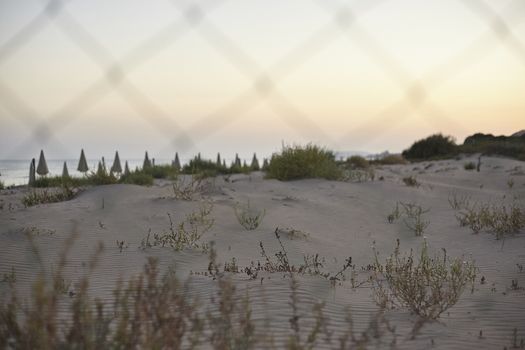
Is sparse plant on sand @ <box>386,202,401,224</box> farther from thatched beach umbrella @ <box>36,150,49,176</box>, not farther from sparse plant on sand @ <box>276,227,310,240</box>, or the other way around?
thatched beach umbrella @ <box>36,150,49,176</box>

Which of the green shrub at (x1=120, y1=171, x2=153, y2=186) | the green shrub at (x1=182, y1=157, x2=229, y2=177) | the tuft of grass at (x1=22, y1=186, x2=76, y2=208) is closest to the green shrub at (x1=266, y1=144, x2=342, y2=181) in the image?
the green shrub at (x1=120, y1=171, x2=153, y2=186)

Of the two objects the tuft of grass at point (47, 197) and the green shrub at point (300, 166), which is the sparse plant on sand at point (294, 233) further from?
the green shrub at point (300, 166)

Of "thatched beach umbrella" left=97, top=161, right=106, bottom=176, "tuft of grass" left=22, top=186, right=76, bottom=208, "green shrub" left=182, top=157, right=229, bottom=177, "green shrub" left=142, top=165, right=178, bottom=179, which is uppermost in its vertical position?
"green shrub" left=182, top=157, right=229, bottom=177

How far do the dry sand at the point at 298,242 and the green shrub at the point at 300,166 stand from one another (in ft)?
2.41

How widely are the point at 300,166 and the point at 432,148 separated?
1618cm

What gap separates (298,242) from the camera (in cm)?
630

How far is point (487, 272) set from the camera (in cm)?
513

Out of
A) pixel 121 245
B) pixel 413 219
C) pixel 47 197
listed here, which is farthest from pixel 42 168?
pixel 413 219

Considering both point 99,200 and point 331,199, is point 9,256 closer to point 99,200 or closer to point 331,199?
point 99,200

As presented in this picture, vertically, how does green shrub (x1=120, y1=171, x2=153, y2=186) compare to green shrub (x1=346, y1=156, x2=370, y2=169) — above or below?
below

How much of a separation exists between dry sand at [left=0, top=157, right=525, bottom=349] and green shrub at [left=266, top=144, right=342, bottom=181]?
0.73 meters

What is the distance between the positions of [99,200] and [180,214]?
1.57 meters

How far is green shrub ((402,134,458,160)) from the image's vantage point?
25750 mm

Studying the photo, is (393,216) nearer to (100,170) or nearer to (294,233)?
(294,233)
